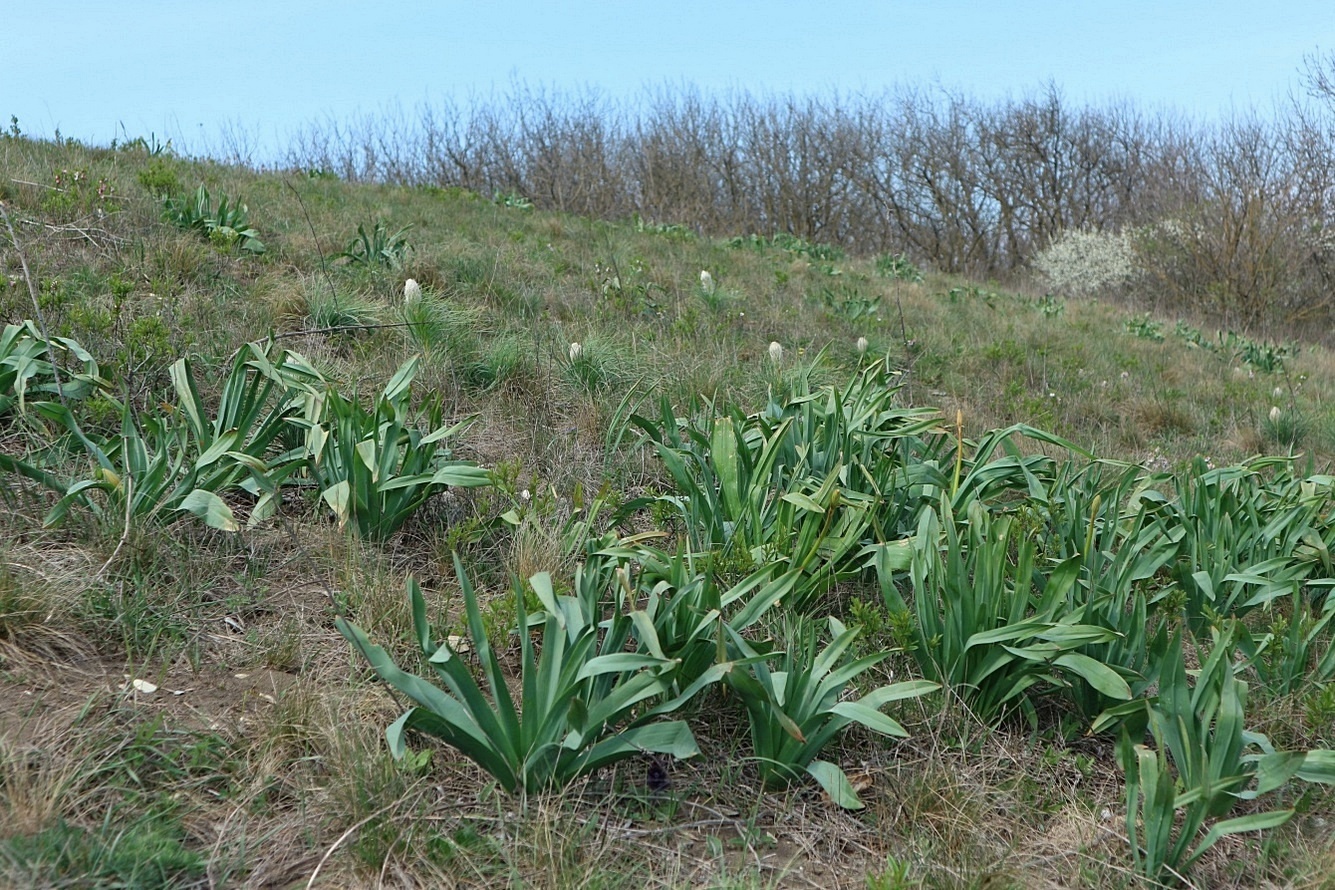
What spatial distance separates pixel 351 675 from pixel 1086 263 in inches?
827

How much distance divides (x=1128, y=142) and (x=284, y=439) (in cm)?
2646

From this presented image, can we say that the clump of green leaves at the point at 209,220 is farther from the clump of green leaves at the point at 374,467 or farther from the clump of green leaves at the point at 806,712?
the clump of green leaves at the point at 806,712

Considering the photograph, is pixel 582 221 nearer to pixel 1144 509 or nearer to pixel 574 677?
pixel 1144 509

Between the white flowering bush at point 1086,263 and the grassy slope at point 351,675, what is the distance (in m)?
15.2

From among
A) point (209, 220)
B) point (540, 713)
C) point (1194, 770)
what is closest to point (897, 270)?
point (209, 220)

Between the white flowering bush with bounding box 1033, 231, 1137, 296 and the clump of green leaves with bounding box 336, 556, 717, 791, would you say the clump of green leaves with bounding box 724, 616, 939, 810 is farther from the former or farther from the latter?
the white flowering bush with bounding box 1033, 231, 1137, 296

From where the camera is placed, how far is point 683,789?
6.63 feet

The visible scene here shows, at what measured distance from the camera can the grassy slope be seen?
5.81 feet

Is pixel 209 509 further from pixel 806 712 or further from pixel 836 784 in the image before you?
pixel 836 784

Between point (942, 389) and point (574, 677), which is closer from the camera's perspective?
point (574, 677)

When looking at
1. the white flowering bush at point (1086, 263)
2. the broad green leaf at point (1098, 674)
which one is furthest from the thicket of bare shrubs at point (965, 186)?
the broad green leaf at point (1098, 674)

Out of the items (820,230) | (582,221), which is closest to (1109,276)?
(820,230)

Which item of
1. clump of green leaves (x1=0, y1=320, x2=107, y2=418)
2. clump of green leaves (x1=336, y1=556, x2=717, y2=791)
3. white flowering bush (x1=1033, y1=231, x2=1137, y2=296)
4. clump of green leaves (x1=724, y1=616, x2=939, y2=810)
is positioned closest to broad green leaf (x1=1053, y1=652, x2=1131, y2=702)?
clump of green leaves (x1=724, y1=616, x2=939, y2=810)

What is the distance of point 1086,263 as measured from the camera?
66.9 feet
